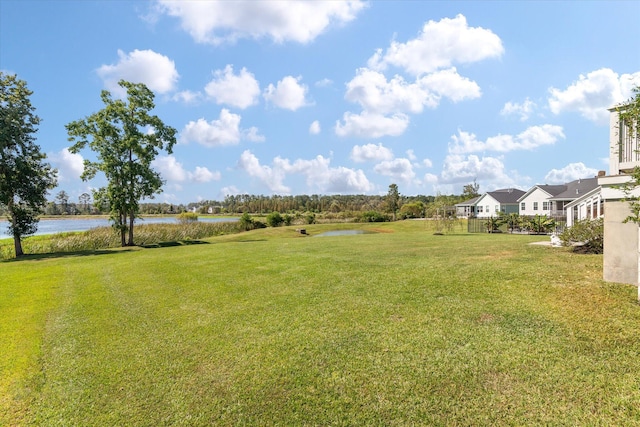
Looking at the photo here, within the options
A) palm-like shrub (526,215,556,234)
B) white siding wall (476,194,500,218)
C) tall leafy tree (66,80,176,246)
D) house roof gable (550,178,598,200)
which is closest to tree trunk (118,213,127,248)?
tall leafy tree (66,80,176,246)

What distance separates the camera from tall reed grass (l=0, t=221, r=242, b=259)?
1867 cm

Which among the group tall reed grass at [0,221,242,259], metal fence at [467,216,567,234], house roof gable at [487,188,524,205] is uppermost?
house roof gable at [487,188,524,205]

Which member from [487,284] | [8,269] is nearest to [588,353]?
[487,284]

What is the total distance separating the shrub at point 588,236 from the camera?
8.86m

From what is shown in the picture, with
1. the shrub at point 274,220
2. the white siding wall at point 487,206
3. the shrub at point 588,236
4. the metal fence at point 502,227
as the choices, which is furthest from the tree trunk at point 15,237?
the white siding wall at point 487,206

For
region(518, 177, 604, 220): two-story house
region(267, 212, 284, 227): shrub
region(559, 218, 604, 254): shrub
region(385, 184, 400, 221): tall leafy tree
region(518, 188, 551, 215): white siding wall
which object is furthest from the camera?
region(385, 184, 400, 221): tall leafy tree

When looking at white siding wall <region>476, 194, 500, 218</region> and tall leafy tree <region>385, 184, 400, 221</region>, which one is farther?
tall leafy tree <region>385, 184, 400, 221</region>

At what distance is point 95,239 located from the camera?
2033 cm

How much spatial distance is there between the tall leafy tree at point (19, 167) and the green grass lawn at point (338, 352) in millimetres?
12131

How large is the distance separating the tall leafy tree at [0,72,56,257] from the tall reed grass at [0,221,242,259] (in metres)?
1.44

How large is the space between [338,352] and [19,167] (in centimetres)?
1993

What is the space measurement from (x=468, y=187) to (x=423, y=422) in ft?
240

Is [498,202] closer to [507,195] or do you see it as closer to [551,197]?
[507,195]

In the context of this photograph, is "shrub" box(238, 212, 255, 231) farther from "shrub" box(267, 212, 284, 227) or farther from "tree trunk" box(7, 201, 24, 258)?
"tree trunk" box(7, 201, 24, 258)
